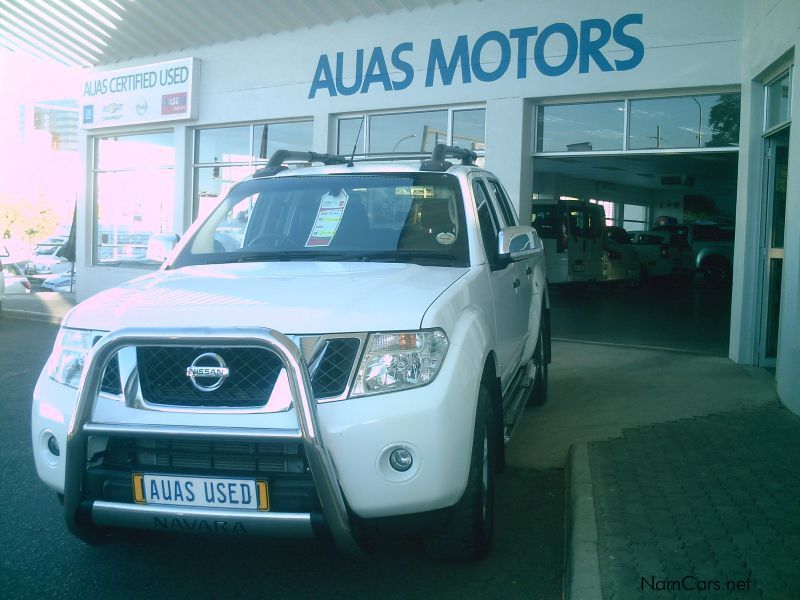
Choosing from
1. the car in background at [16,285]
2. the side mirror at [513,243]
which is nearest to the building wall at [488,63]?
the side mirror at [513,243]

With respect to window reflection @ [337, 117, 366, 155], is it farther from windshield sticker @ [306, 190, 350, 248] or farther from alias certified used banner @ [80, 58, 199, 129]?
windshield sticker @ [306, 190, 350, 248]

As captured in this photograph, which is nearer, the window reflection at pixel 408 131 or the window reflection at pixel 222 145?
the window reflection at pixel 408 131

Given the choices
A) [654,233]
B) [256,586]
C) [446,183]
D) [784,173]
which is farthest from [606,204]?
[256,586]

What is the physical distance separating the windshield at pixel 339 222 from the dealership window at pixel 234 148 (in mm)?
→ 8298

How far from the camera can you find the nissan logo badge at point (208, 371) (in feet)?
10.9

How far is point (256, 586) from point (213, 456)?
2.58 feet

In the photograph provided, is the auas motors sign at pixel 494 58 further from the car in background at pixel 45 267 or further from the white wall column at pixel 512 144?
the car in background at pixel 45 267

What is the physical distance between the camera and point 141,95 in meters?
15.5

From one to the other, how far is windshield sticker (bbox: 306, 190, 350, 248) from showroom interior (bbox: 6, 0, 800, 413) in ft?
4.71

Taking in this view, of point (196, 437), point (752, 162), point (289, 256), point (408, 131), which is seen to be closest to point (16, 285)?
point (408, 131)

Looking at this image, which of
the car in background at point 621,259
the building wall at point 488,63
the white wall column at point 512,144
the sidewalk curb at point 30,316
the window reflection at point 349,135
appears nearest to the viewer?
the building wall at point 488,63

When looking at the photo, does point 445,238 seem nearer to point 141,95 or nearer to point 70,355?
point 70,355

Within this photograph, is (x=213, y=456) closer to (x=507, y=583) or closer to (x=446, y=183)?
(x=507, y=583)

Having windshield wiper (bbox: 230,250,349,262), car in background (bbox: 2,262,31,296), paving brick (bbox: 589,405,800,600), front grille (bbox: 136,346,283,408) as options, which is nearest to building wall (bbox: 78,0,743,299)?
paving brick (bbox: 589,405,800,600)
